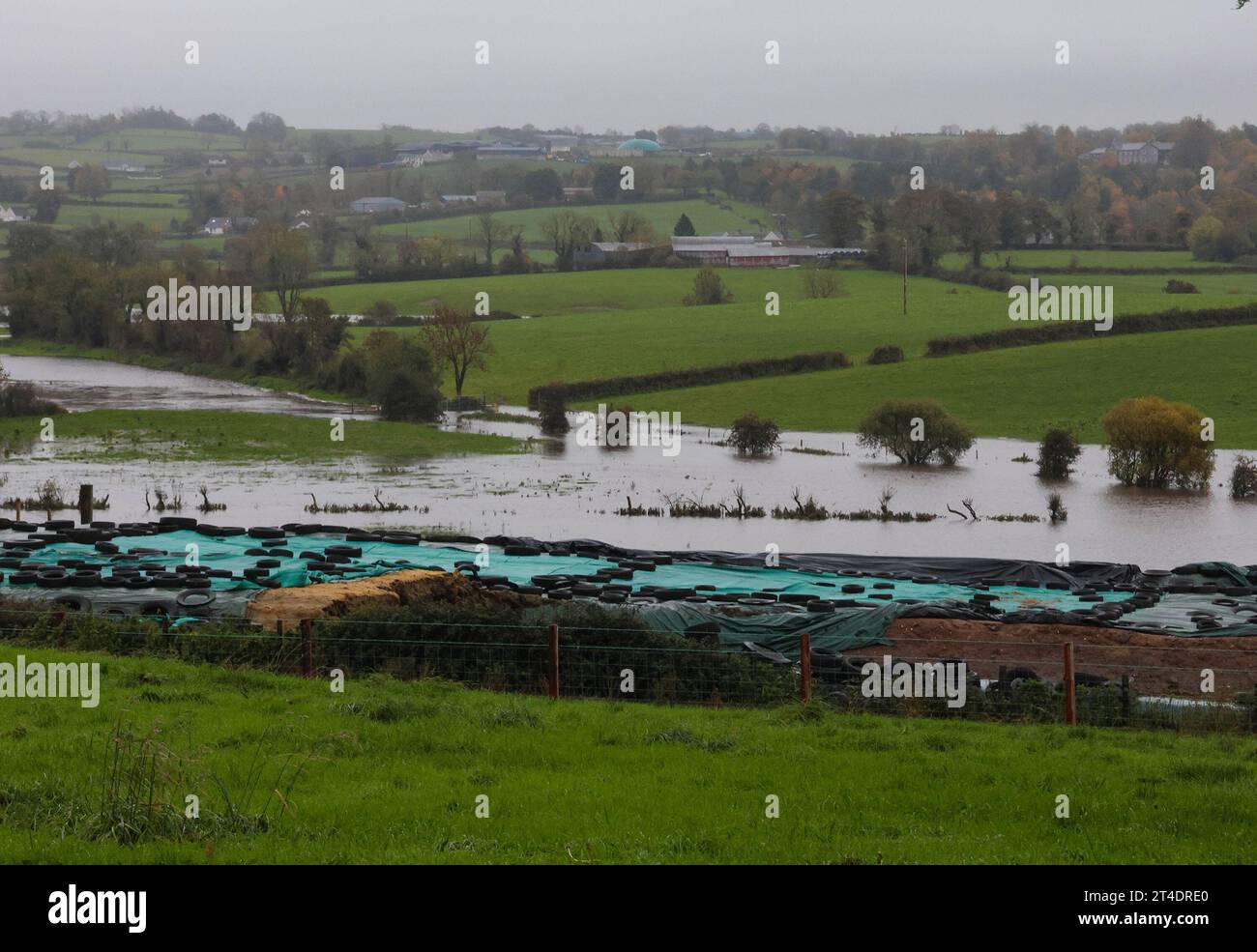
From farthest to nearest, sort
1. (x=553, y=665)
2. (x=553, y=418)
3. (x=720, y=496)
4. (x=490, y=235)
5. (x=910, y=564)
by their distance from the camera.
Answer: (x=490, y=235), (x=553, y=418), (x=720, y=496), (x=910, y=564), (x=553, y=665)

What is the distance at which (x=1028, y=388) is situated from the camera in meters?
63.3

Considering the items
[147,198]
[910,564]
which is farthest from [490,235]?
[910,564]

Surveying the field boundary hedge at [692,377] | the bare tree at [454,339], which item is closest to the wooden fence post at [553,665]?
the field boundary hedge at [692,377]

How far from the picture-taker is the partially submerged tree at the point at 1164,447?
44.7 m

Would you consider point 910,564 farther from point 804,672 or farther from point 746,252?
point 746,252

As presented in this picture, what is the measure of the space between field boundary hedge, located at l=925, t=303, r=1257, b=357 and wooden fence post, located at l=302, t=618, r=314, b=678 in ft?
190

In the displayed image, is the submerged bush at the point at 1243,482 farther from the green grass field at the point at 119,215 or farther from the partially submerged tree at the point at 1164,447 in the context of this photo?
the green grass field at the point at 119,215

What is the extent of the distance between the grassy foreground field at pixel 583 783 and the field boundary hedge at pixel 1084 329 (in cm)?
5935

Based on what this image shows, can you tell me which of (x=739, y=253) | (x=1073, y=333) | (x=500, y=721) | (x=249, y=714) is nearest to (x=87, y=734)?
(x=249, y=714)

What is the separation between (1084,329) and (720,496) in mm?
36140

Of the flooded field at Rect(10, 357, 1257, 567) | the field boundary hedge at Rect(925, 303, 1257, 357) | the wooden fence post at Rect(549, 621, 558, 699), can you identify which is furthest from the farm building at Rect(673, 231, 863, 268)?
the wooden fence post at Rect(549, 621, 558, 699)

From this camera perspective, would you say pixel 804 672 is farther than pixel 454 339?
No
